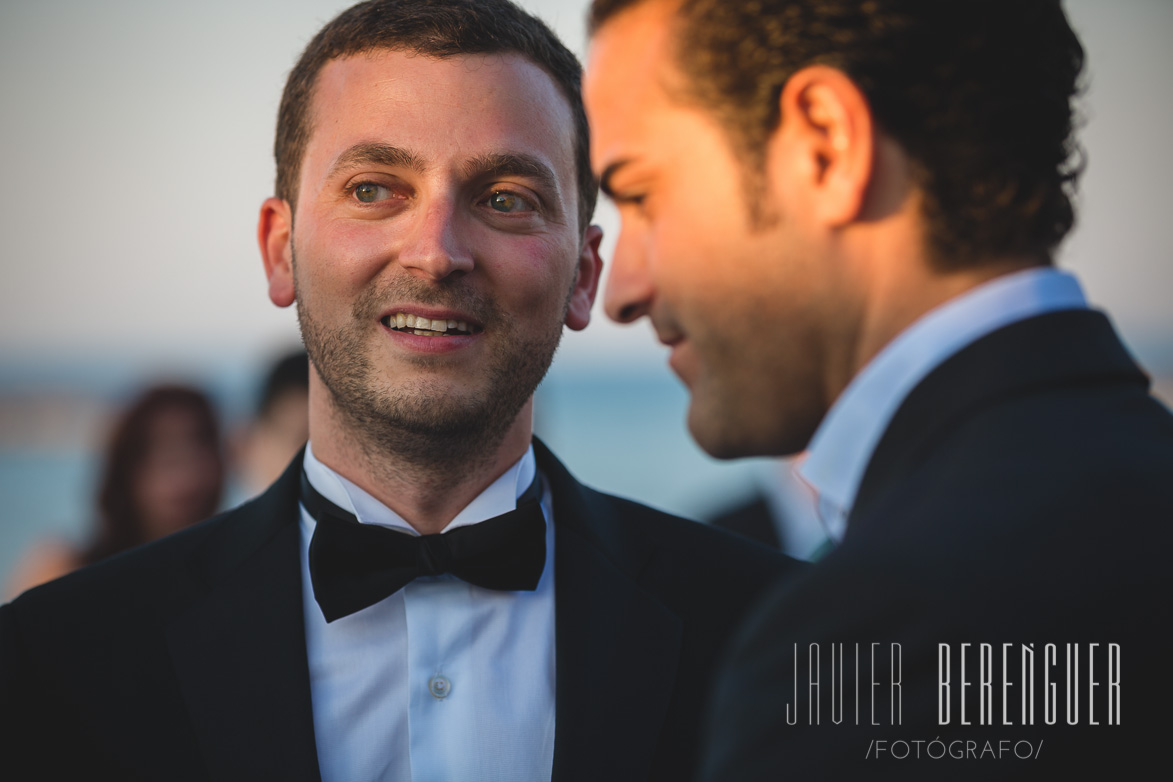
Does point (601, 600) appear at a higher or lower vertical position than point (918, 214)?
lower

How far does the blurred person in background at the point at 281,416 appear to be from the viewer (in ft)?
15.5

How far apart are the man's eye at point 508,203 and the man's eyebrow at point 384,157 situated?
19 centimetres

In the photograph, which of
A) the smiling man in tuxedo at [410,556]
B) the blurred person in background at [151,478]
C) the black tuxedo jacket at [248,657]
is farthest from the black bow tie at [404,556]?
the blurred person in background at [151,478]

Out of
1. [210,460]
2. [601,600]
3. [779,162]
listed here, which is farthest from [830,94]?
[210,460]

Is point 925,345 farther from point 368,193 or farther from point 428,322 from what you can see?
point 368,193

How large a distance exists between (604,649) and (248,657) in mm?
776

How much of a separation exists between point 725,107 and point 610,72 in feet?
0.88

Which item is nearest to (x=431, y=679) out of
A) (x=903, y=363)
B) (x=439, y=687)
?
(x=439, y=687)

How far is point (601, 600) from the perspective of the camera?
2352 millimetres

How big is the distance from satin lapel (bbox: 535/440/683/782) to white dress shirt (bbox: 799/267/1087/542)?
0.90 m

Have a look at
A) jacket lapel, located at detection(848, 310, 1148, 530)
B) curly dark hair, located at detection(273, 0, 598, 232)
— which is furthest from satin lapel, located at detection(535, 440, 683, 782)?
jacket lapel, located at detection(848, 310, 1148, 530)

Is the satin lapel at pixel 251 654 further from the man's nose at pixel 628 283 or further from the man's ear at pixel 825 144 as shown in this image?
the man's ear at pixel 825 144

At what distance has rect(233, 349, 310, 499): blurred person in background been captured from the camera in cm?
472

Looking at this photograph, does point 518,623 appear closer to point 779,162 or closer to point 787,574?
point 787,574
